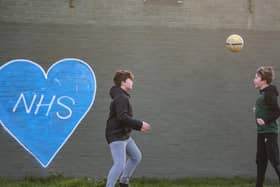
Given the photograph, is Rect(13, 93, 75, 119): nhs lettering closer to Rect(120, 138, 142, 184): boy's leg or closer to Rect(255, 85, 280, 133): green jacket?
Rect(120, 138, 142, 184): boy's leg

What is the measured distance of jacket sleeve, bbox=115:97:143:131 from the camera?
714 cm

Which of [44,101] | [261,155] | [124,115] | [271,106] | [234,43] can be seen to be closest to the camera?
[124,115]

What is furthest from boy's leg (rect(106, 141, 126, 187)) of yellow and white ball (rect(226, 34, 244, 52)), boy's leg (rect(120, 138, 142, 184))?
yellow and white ball (rect(226, 34, 244, 52))

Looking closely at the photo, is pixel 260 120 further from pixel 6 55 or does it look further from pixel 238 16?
pixel 6 55

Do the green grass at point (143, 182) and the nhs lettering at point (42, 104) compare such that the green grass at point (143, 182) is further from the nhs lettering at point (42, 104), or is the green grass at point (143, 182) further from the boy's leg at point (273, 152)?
the boy's leg at point (273, 152)

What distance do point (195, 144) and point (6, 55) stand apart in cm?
312

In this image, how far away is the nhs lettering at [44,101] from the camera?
8.71 meters

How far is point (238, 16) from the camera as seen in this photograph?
9.22 m

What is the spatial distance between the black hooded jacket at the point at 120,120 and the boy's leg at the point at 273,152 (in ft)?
6.03

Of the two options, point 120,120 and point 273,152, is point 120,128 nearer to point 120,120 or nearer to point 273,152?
point 120,120

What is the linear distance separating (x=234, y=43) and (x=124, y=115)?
258 cm

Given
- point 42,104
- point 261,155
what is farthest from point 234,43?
point 42,104

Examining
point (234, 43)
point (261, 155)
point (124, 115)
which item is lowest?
point (261, 155)

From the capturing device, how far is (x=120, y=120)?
718cm
